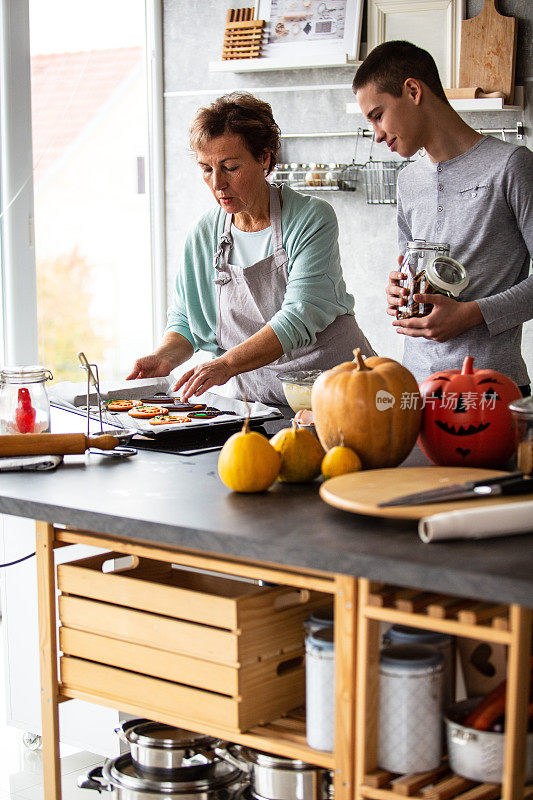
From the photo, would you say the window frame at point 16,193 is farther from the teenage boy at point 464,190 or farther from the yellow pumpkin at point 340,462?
the yellow pumpkin at point 340,462

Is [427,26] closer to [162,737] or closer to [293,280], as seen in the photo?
[293,280]

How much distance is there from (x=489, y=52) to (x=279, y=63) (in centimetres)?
91

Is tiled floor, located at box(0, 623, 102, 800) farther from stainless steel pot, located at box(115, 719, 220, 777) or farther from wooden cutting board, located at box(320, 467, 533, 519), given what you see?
wooden cutting board, located at box(320, 467, 533, 519)

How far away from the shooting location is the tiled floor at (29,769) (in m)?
2.54

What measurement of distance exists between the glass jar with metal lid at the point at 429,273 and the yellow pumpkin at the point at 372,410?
1.73ft

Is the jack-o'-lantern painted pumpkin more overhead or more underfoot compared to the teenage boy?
more underfoot

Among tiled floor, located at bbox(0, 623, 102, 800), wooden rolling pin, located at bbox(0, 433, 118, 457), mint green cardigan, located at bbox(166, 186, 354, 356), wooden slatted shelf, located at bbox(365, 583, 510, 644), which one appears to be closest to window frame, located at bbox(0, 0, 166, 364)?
mint green cardigan, located at bbox(166, 186, 354, 356)

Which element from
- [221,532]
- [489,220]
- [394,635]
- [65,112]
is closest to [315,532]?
[221,532]

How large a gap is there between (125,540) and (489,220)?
1348 millimetres

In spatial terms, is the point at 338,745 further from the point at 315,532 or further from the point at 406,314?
the point at 406,314

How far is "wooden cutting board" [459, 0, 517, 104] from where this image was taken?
3.88 m

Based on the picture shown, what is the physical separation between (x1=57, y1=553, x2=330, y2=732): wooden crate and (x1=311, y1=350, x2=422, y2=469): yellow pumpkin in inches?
10.6

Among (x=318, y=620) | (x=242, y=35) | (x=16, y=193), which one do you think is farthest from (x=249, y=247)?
(x=242, y=35)

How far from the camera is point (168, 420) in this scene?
2258 mm
